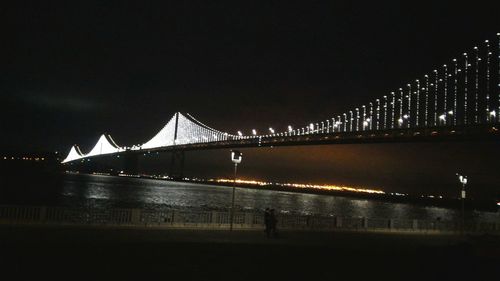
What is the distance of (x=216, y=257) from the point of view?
12539mm

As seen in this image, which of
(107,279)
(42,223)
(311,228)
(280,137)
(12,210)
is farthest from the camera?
(280,137)

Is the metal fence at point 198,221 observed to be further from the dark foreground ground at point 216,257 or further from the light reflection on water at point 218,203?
the light reflection on water at point 218,203

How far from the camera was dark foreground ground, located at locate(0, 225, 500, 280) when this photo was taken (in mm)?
10250

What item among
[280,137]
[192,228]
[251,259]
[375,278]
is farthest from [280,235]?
[280,137]

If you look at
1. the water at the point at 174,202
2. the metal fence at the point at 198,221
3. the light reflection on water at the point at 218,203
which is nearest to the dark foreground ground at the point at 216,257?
the metal fence at the point at 198,221

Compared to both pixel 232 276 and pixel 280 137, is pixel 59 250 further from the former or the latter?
pixel 280 137

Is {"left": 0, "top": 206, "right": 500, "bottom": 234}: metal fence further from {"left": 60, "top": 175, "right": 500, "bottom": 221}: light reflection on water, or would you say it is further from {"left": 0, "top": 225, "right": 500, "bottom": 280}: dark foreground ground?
{"left": 60, "top": 175, "right": 500, "bottom": 221}: light reflection on water

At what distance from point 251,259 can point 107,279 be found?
415 centimetres

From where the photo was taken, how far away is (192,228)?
18938 millimetres

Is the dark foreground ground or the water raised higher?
the water

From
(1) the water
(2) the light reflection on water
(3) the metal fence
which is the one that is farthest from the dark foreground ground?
(2) the light reflection on water

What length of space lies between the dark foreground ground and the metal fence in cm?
104

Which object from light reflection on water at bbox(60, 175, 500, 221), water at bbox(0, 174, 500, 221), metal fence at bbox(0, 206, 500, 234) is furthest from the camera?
light reflection on water at bbox(60, 175, 500, 221)

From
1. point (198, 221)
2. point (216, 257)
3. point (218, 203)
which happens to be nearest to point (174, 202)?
point (218, 203)
